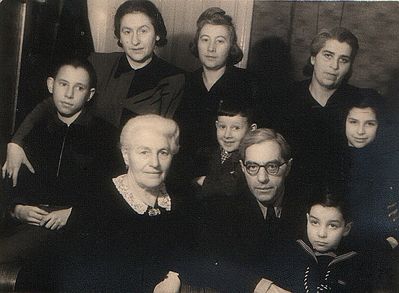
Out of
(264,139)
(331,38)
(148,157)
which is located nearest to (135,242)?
(148,157)

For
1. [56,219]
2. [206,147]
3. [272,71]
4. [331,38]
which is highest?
[331,38]

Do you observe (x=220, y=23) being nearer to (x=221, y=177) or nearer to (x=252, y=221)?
(x=221, y=177)

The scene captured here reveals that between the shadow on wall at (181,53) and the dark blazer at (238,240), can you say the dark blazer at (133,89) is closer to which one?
the shadow on wall at (181,53)

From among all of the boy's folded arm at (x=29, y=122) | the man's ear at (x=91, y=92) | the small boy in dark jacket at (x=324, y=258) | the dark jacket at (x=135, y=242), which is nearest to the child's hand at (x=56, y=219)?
the dark jacket at (x=135, y=242)

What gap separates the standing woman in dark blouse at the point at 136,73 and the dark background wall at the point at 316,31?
25cm

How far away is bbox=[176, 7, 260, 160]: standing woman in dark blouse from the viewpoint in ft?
5.68

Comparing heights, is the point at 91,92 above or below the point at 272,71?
below

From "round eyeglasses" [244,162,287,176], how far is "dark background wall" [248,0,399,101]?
0.23 m

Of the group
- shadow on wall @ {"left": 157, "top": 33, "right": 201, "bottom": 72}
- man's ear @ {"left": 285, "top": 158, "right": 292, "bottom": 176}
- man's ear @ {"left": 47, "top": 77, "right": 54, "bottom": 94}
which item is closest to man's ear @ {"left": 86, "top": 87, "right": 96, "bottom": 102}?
man's ear @ {"left": 47, "top": 77, "right": 54, "bottom": 94}

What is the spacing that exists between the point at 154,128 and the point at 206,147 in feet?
0.51

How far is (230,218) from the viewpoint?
5.68 feet

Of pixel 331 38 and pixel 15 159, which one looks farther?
pixel 15 159

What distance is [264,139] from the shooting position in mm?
1707

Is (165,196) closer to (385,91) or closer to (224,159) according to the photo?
(224,159)
